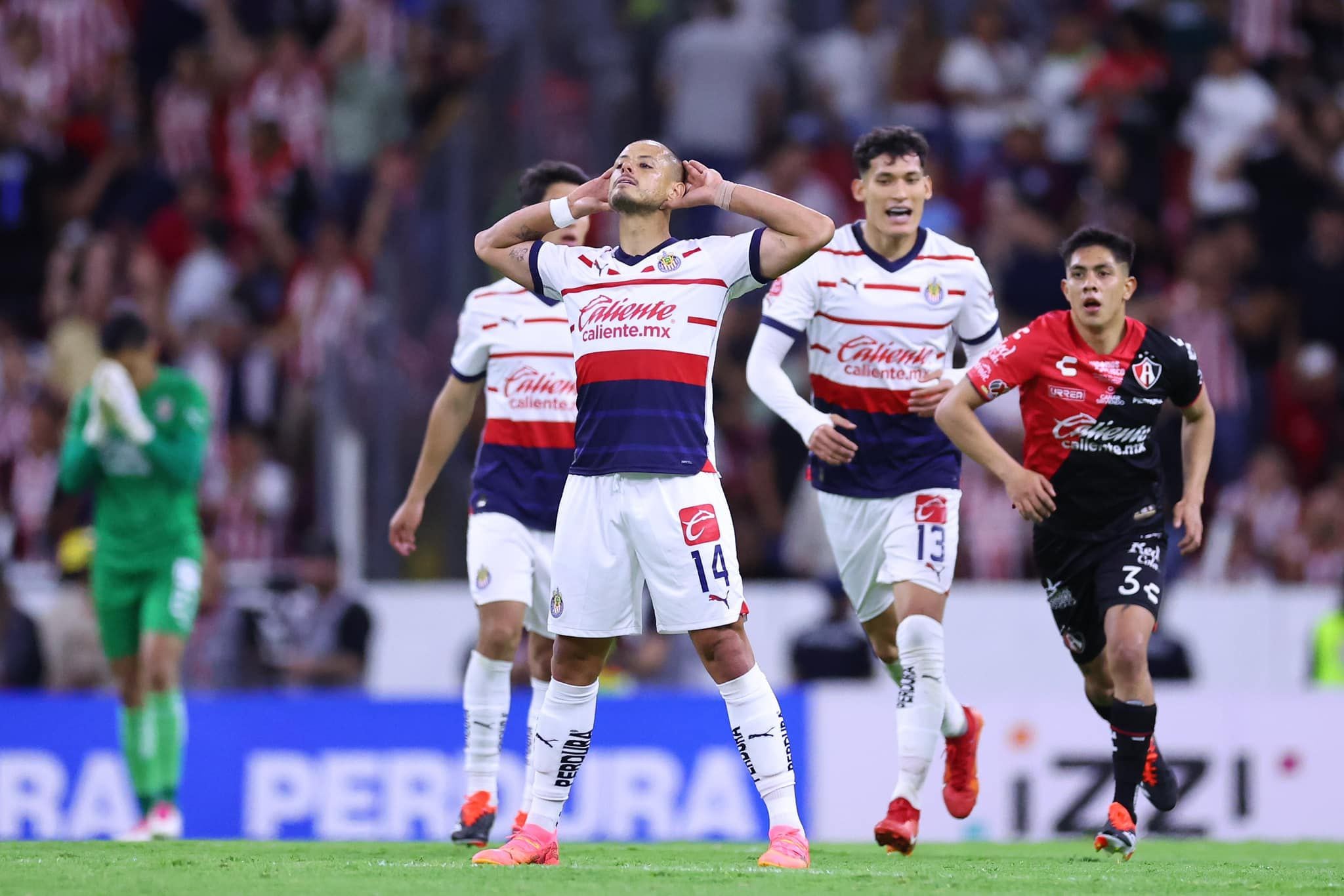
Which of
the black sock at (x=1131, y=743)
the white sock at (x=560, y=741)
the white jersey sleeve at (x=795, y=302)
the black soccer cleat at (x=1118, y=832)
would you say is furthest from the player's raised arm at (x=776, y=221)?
the black soccer cleat at (x=1118, y=832)

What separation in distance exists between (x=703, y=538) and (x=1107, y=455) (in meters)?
2.27

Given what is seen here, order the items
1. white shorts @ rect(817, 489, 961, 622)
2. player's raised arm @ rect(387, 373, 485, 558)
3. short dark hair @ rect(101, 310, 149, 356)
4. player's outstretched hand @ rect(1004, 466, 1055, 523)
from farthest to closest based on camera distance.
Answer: short dark hair @ rect(101, 310, 149, 356) < player's raised arm @ rect(387, 373, 485, 558) < white shorts @ rect(817, 489, 961, 622) < player's outstretched hand @ rect(1004, 466, 1055, 523)

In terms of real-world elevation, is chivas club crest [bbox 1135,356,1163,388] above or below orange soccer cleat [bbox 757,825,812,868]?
above

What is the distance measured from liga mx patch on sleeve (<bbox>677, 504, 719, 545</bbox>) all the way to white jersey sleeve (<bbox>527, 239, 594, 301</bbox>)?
1097mm

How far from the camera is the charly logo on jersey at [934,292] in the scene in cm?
931

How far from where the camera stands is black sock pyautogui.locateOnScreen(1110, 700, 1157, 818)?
8648 millimetres

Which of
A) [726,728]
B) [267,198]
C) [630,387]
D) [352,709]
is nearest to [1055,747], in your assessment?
[726,728]

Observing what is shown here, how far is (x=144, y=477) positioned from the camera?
11273 mm

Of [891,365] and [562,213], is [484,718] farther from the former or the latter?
[562,213]

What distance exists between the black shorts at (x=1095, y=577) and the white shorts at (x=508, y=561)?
2.41 m

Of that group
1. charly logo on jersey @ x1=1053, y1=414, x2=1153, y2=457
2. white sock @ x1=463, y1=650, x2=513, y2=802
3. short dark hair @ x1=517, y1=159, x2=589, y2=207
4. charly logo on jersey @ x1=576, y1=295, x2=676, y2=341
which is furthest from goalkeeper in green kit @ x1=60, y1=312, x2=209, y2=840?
charly logo on jersey @ x1=1053, y1=414, x2=1153, y2=457

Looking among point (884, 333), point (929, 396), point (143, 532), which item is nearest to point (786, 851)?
point (929, 396)

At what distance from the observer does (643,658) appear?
15086mm

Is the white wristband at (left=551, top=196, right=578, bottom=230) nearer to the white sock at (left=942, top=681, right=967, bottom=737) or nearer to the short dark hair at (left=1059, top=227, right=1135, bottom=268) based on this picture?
the short dark hair at (left=1059, top=227, right=1135, bottom=268)
